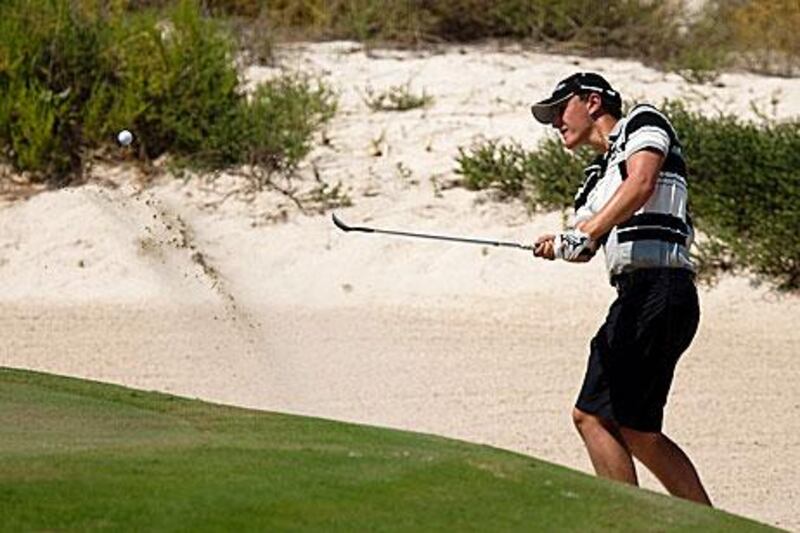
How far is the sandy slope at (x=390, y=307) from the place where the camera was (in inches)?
437

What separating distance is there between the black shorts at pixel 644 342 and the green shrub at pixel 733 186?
666cm

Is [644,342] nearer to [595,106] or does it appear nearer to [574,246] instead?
[574,246]

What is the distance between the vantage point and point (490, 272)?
14.1 m

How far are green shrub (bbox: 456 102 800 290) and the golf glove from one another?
6871 mm

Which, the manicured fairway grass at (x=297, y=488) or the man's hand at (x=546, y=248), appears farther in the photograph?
the man's hand at (x=546, y=248)

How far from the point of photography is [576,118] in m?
7.18

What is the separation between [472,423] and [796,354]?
240 cm

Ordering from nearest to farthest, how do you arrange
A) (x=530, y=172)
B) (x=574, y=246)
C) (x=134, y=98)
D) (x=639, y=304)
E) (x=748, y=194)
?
(x=574, y=246) → (x=639, y=304) → (x=748, y=194) → (x=530, y=172) → (x=134, y=98)

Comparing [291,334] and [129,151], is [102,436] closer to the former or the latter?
[291,334]

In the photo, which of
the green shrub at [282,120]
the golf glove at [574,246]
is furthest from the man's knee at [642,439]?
the green shrub at [282,120]

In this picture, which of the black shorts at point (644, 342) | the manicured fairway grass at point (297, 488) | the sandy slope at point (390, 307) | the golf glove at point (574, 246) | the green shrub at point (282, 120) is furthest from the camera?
the green shrub at point (282, 120)

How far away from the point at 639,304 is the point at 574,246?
0.31 meters

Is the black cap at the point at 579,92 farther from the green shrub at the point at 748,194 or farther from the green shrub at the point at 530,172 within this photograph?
the green shrub at the point at 530,172

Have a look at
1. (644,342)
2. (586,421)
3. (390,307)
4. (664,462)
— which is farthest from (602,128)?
(390,307)
